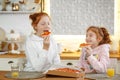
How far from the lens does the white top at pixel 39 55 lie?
127 inches

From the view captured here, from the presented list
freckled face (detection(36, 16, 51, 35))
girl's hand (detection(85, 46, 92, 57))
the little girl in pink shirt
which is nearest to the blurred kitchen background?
freckled face (detection(36, 16, 51, 35))

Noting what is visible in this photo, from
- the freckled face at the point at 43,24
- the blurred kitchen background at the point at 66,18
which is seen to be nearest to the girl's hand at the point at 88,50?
the freckled face at the point at 43,24

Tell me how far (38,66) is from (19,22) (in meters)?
1.95

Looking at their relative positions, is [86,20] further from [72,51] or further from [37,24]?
[37,24]

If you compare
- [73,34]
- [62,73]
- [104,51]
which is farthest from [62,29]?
[62,73]

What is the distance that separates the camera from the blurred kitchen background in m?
4.86

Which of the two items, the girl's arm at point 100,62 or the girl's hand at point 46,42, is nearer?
the girl's arm at point 100,62

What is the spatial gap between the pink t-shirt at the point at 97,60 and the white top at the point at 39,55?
12.5 inches

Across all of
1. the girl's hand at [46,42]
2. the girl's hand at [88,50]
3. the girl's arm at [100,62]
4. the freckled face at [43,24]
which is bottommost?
the girl's arm at [100,62]

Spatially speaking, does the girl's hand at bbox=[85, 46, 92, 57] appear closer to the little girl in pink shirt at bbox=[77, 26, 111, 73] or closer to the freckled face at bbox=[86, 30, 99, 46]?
the little girl in pink shirt at bbox=[77, 26, 111, 73]

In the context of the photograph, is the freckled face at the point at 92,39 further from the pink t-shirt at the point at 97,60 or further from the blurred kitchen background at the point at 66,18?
the blurred kitchen background at the point at 66,18

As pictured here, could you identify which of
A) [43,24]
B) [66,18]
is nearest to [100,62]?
[43,24]

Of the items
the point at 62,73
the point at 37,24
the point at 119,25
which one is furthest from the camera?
the point at 119,25

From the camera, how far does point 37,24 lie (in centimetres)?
343
